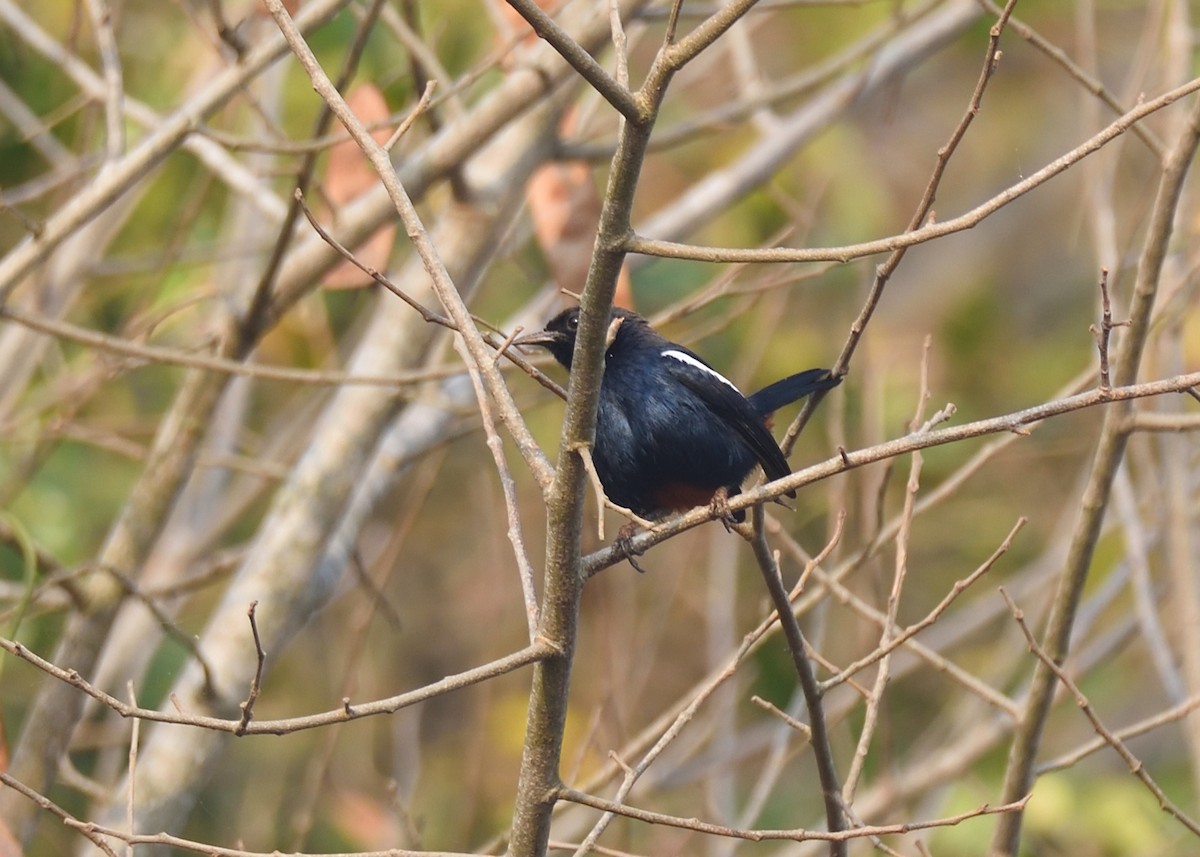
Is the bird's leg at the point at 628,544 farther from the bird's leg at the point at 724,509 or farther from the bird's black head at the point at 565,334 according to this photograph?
the bird's black head at the point at 565,334

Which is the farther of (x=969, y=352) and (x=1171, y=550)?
(x=969, y=352)

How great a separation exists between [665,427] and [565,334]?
0.48m

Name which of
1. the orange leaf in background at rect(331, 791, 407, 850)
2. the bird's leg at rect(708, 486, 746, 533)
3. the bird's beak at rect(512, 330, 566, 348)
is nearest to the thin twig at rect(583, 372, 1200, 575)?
the bird's leg at rect(708, 486, 746, 533)

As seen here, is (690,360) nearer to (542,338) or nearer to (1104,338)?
(542,338)

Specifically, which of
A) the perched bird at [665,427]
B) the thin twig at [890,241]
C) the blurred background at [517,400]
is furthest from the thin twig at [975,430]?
the perched bird at [665,427]

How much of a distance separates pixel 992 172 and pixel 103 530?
6.31 metres

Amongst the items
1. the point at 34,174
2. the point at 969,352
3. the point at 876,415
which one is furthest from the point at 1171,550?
the point at 34,174

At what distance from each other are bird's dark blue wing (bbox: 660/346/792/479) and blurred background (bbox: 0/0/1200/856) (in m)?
0.20

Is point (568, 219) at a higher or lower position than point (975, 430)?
higher

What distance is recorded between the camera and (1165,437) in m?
4.46

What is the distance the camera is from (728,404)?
3889mm

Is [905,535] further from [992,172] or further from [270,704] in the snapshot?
[992,172]

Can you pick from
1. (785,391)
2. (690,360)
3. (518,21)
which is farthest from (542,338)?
(518,21)

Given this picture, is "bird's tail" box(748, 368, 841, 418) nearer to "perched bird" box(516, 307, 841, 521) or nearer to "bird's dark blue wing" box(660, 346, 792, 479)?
"perched bird" box(516, 307, 841, 521)
